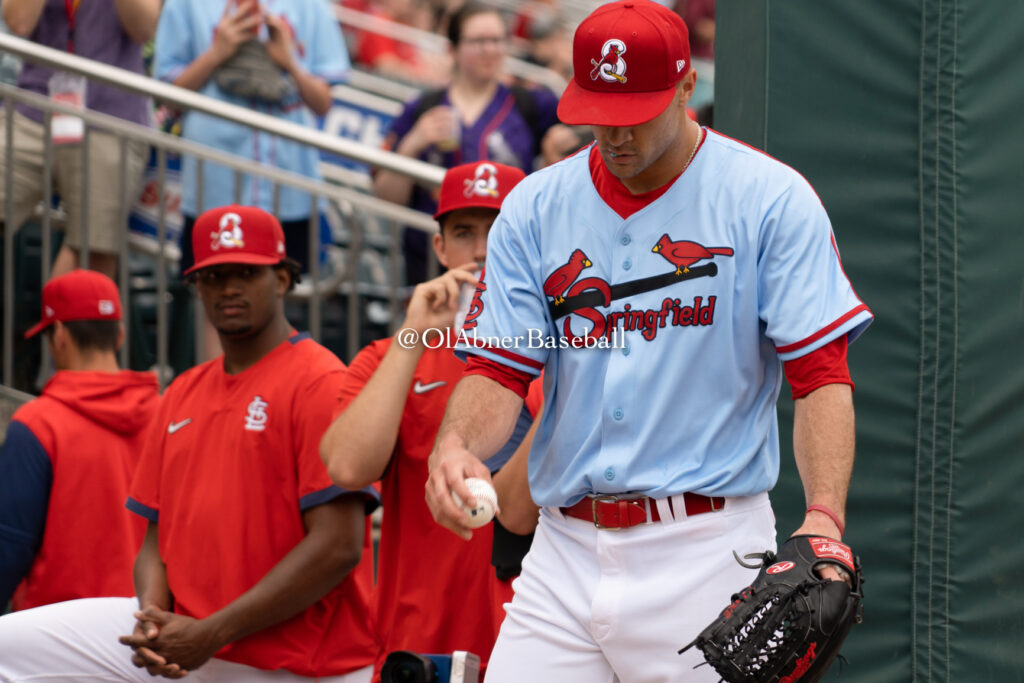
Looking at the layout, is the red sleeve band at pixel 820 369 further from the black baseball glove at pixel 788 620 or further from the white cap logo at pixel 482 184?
the white cap logo at pixel 482 184

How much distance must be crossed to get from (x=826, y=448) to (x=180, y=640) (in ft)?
7.37

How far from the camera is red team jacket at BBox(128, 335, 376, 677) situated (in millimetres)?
4109

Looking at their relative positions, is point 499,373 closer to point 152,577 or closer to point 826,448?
point 826,448

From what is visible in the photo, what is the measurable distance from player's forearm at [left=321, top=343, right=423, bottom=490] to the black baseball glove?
1415 millimetres

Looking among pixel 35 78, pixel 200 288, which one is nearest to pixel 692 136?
pixel 200 288

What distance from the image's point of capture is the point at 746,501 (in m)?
2.85

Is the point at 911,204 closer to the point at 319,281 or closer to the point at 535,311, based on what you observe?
the point at 535,311

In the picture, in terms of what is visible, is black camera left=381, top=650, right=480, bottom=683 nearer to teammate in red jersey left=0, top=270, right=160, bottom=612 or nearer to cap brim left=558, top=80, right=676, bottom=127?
cap brim left=558, top=80, right=676, bottom=127

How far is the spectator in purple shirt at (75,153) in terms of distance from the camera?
5977 mm

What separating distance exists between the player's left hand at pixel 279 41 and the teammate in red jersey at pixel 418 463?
258cm

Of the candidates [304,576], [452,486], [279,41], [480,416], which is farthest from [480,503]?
[279,41]

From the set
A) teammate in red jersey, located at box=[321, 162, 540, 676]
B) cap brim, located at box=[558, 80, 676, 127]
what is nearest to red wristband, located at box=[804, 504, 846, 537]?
cap brim, located at box=[558, 80, 676, 127]

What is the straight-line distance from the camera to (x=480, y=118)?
6.36 metres

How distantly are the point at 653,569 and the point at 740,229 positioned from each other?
0.74 meters
